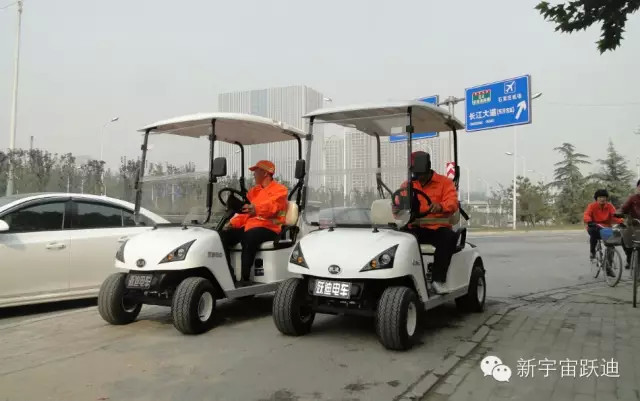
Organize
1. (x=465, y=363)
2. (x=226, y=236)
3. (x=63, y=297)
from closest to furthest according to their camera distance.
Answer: (x=465, y=363) < (x=226, y=236) < (x=63, y=297)

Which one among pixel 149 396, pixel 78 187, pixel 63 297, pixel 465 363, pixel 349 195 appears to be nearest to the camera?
pixel 149 396

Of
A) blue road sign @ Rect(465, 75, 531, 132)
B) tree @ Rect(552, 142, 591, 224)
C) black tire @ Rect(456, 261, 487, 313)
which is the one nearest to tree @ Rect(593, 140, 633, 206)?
tree @ Rect(552, 142, 591, 224)

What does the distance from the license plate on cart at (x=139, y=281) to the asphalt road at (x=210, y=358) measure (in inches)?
20.4

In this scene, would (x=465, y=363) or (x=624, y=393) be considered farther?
(x=465, y=363)

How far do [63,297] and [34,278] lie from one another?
485mm

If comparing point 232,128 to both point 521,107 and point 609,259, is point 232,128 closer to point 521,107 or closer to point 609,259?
point 609,259

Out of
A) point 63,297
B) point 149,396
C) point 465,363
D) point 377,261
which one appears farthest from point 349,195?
point 63,297

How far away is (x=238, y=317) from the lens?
6.45 m

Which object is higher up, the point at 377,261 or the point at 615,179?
the point at 615,179

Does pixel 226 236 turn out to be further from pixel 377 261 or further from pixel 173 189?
pixel 377 261

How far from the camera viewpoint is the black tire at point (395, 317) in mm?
4598

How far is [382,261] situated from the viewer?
4.76 meters

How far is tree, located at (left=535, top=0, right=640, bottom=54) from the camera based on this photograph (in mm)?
4789

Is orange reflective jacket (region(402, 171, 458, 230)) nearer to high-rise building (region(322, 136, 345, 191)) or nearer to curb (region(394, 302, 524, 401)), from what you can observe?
high-rise building (region(322, 136, 345, 191))
